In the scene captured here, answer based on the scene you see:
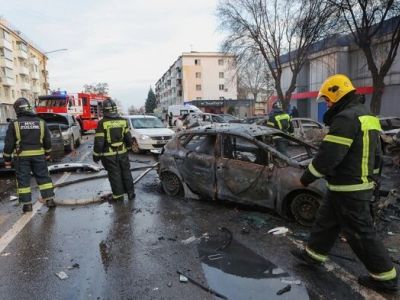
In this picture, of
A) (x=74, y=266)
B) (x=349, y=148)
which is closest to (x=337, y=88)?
(x=349, y=148)

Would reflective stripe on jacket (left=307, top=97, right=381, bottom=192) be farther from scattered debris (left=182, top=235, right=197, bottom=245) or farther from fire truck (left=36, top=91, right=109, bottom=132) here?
fire truck (left=36, top=91, right=109, bottom=132)

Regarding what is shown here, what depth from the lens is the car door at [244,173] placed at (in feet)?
20.4

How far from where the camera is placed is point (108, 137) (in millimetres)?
7449


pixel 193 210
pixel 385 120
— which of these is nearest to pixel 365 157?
pixel 193 210

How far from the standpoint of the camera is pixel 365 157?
3.86 m

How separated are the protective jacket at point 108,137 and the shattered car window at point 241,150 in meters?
1.93

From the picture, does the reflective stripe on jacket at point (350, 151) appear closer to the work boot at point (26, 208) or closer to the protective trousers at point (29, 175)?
the protective trousers at point (29, 175)

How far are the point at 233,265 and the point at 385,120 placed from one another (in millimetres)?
12420

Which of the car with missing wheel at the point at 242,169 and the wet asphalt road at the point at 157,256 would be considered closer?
the wet asphalt road at the point at 157,256

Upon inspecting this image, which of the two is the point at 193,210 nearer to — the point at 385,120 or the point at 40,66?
the point at 385,120

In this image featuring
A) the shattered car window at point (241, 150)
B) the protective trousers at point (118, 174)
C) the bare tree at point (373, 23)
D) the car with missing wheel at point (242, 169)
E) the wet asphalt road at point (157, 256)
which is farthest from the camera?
the bare tree at point (373, 23)

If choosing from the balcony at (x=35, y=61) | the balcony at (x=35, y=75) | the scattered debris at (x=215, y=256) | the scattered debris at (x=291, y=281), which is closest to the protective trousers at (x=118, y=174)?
the scattered debris at (x=215, y=256)

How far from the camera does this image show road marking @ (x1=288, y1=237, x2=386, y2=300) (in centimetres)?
381

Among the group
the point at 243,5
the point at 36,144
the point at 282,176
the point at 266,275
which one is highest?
the point at 243,5
